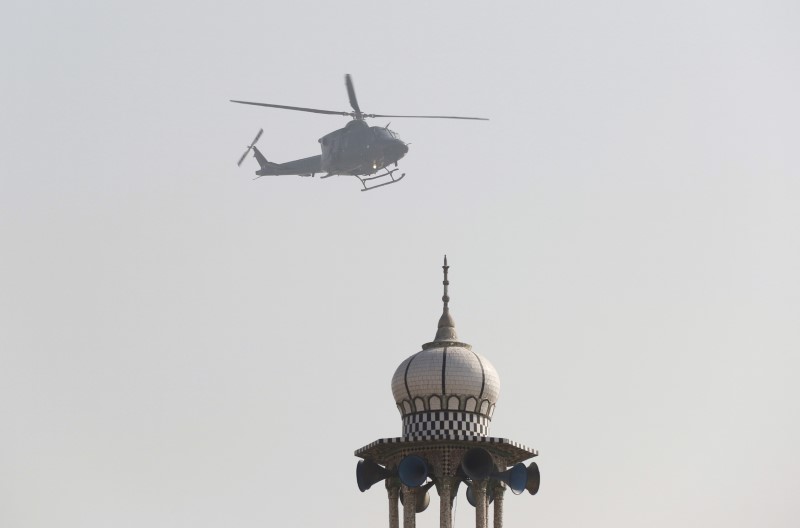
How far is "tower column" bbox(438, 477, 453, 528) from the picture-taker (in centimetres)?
8488

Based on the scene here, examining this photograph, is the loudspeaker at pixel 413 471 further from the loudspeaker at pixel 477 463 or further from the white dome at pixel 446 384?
the white dome at pixel 446 384

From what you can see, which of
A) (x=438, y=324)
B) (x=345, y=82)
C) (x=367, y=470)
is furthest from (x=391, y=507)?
(x=345, y=82)

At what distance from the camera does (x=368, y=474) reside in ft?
286

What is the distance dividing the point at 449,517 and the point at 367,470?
484 centimetres

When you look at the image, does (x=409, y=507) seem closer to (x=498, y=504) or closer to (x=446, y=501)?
(x=446, y=501)

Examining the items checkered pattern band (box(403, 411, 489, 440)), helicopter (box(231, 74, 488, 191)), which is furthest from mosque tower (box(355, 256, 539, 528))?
helicopter (box(231, 74, 488, 191))

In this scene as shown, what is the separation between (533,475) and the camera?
8631 cm

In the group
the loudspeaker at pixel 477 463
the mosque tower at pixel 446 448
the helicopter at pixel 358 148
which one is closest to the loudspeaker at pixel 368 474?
the mosque tower at pixel 446 448

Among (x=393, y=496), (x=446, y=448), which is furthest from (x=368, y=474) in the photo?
(x=446, y=448)

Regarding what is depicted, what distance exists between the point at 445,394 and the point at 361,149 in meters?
84.0

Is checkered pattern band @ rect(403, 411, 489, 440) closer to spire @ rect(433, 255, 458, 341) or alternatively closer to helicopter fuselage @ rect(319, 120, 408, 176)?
spire @ rect(433, 255, 458, 341)

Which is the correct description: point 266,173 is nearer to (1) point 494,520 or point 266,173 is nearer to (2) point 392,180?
(2) point 392,180

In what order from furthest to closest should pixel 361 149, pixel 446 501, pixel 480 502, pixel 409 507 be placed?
pixel 361 149, pixel 409 507, pixel 480 502, pixel 446 501

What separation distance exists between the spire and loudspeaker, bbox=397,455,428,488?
23.9 feet
